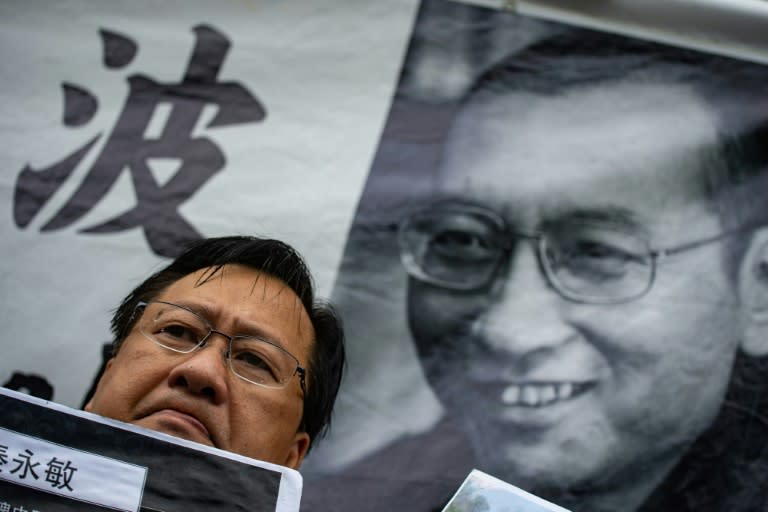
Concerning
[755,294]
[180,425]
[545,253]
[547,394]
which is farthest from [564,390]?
[180,425]

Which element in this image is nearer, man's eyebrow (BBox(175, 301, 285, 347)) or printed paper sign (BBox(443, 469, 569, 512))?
printed paper sign (BBox(443, 469, 569, 512))

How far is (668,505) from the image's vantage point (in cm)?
143

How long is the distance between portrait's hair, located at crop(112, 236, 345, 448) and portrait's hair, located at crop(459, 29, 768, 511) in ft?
1.86

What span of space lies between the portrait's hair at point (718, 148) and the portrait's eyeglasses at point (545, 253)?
10cm

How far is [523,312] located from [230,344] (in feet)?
2.01

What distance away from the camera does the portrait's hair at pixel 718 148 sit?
1434 mm

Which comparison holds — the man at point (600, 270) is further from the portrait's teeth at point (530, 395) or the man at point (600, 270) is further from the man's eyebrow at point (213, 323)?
the man's eyebrow at point (213, 323)

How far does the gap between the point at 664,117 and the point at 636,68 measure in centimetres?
11

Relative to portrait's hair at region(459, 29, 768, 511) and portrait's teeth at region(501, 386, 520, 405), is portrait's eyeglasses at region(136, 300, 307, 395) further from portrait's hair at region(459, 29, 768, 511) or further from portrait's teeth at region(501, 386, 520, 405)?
portrait's hair at region(459, 29, 768, 511)

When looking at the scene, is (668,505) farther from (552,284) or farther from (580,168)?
(580,168)

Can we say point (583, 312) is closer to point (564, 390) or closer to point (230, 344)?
point (564, 390)

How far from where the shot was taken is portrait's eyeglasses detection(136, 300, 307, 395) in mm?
1085

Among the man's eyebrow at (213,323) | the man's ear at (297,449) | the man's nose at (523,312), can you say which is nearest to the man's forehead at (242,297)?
the man's eyebrow at (213,323)

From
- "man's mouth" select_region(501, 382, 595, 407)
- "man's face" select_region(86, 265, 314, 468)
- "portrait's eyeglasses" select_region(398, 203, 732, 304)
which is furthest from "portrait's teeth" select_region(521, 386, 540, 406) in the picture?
"man's face" select_region(86, 265, 314, 468)
